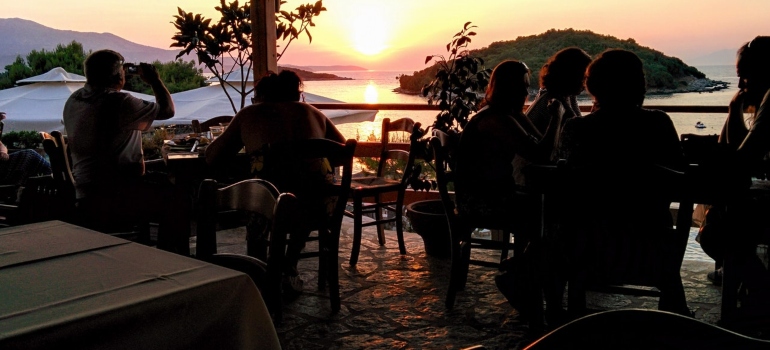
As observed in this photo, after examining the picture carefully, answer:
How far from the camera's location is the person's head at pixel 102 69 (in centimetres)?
357

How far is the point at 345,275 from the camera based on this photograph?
13.7ft

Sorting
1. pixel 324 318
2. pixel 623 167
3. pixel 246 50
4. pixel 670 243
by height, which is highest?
pixel 246 50

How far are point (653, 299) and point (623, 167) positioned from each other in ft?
6.30

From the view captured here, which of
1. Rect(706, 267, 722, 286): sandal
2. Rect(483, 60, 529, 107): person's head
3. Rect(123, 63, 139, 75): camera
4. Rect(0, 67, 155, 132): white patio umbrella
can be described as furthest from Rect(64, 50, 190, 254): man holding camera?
Rect(0, 67, 155, 132): white patio umbrella

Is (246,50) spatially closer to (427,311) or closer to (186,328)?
(427,311)

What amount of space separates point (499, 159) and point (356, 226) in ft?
4.12

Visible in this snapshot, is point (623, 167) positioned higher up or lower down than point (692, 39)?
lower down

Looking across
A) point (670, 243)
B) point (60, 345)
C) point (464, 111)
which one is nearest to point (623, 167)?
point (670, 243)

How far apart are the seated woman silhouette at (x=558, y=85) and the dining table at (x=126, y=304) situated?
7.54ft

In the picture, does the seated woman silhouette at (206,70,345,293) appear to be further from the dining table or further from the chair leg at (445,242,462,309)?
the dining table

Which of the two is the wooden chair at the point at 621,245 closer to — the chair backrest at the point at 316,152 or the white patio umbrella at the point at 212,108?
the chair backrest at the point at 316,152

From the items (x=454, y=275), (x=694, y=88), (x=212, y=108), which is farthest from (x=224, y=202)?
(x=694, y=88)

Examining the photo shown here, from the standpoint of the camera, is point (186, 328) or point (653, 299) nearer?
point (186, 328)

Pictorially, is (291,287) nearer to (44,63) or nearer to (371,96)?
(371,96)
